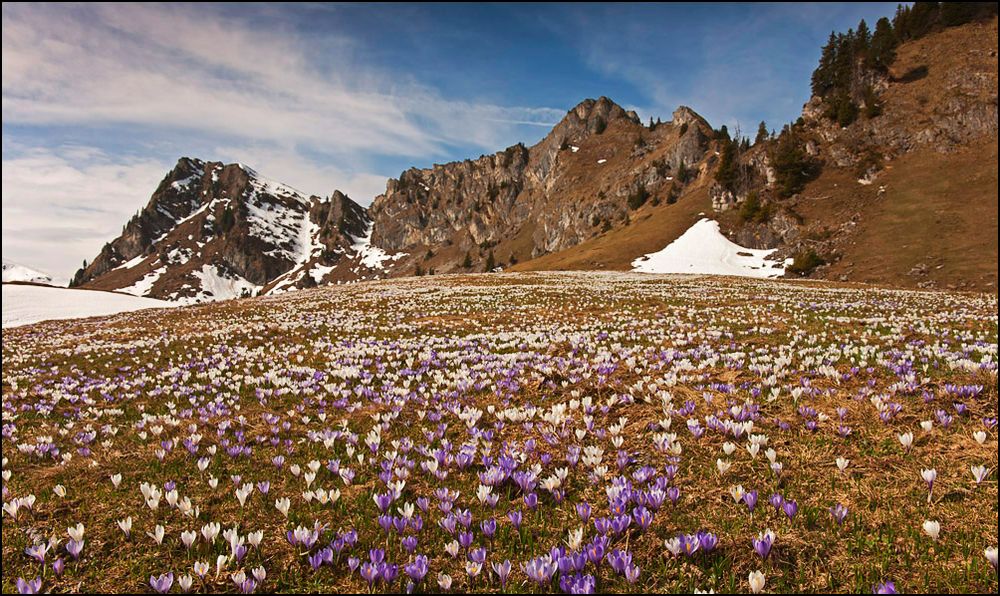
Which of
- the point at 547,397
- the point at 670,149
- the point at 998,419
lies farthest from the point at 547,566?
the point at 670,149

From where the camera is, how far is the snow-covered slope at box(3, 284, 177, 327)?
32.9 metres

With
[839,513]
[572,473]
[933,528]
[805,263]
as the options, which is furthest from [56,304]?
[805,263]

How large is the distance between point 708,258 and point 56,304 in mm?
85764

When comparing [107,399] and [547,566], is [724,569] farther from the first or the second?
[107,399]

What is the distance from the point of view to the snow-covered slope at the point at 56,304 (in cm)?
3294

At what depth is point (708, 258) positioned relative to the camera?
270 ft

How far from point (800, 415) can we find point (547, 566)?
4.63m

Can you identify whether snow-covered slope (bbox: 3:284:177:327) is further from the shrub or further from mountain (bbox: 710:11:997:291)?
mountain (bbox: 710:11:997:291)

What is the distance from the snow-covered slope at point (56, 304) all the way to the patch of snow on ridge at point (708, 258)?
66.1 metres

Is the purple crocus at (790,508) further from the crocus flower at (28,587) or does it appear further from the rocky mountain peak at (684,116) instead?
the rocky mountain peak at (684,116)

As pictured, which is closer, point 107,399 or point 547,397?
point 547,397

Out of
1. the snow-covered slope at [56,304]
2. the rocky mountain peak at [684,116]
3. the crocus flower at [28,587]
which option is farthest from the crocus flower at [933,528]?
the rocky mountain peak at [684,116]

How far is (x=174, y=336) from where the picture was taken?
17.5 meters

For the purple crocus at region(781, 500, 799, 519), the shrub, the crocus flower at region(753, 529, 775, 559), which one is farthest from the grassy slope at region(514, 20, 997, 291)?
the crocus flower at region(753, 529, 775, 559)
